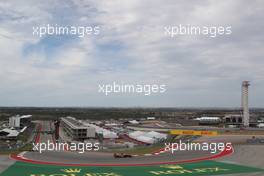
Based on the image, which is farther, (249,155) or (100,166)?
(249,155)

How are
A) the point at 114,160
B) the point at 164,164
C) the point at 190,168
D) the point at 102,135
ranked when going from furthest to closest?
the point at 102,135, the point at 114,160, the point at 164,164, the point at 190,168

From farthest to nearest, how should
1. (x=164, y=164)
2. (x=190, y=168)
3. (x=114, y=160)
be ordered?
(x=114, y=160) → (x=164, y=164) → (x=190, y=168)

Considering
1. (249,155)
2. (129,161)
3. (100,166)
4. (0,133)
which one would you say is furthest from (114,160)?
(0,133)

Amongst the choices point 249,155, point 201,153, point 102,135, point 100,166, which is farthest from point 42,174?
point 102,135

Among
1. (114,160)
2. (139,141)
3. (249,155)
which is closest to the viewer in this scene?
(114,160)

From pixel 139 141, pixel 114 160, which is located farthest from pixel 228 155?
pixel 139 141

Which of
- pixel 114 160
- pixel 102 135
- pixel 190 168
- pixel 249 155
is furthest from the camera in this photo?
pixel 102 135

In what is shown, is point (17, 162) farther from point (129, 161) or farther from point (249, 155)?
point (249, 155)

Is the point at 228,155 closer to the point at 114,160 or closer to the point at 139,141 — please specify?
the point at 114,160

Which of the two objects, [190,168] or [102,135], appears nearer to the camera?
[190,168]
